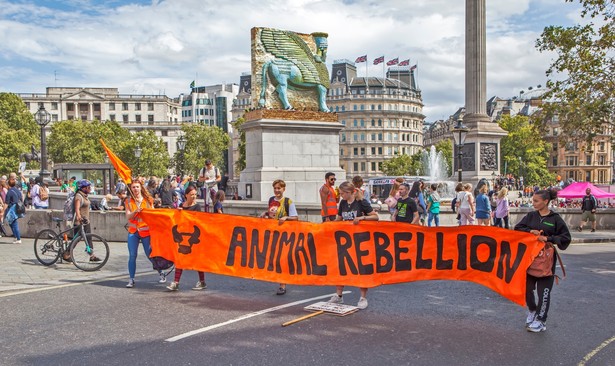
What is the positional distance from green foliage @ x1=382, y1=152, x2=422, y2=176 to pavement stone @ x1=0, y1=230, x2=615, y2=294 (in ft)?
385

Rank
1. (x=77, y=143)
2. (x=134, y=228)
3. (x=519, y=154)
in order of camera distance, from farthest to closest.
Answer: (x=519, y=154)
(x=77, y=143)
(x=134, y=228)

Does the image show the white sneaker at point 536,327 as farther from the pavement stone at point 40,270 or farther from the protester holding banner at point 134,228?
the pavement stone at point 40,270

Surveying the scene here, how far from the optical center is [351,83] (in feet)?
500

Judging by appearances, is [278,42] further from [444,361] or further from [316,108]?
[444,361]

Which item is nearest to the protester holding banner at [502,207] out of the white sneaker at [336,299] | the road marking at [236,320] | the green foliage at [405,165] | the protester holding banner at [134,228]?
the road marking at [236,320]

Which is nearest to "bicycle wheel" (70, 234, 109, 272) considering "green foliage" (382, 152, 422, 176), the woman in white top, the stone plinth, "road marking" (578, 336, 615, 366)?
"road marking" (578, 336, 615, 366)

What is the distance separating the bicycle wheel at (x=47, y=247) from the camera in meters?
13.3

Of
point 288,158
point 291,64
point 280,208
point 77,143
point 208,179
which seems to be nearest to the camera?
point 280,208

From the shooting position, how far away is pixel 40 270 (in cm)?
1273

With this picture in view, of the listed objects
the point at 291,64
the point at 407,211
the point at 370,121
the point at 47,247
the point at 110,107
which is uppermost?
the point at 110,107

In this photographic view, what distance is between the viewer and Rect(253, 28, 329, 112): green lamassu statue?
2769 cm

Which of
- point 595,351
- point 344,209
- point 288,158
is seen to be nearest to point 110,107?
point 288,158

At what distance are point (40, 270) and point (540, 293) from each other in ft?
34.5

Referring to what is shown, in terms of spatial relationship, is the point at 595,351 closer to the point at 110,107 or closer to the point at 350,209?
the point at 350,209
